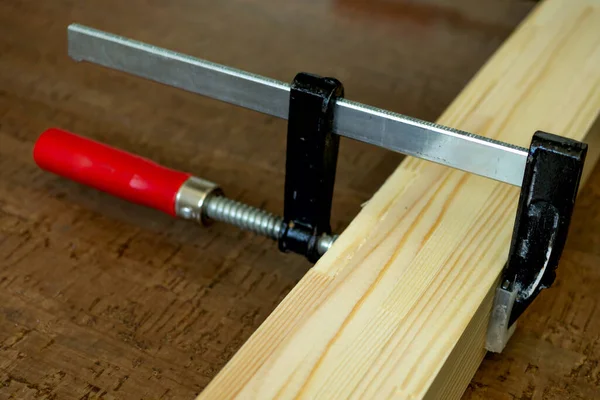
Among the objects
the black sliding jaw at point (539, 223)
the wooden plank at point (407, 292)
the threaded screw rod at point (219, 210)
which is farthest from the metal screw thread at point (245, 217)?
the black sliding jaw at point (539, 223)

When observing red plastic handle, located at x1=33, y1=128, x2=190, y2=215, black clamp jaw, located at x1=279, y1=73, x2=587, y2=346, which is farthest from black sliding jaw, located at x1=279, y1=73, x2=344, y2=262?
red plastic handle, located at x1=33, y1=128, x2=190, y2=215

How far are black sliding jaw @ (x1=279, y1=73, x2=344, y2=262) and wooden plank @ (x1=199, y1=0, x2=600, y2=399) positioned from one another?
0.05m

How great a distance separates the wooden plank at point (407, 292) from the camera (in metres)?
0.57

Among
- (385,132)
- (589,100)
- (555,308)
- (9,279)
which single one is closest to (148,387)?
(9,279)

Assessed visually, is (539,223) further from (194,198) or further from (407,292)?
(194,198)

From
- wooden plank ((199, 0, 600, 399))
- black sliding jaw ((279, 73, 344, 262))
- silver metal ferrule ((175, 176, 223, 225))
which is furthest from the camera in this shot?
silver metal ferrule ((175, 176, 223, 225))

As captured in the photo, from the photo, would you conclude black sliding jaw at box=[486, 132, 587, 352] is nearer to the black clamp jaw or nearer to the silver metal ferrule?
the black clamp jaw

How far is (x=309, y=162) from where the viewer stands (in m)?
0.74

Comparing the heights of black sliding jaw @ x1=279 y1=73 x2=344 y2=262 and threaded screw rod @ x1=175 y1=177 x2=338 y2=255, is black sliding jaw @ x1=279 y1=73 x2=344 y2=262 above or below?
above

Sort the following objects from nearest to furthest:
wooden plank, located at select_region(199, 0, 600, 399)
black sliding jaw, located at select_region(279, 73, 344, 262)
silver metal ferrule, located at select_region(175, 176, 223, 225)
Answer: wooden plank, located at select_region(199, 0, 600, 399)
black sliding jaw, located at select_region(279, 73, 344, 262)
silver metal ferrule, located at select_region(175, 176, 223, 225)

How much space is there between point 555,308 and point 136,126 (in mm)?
571

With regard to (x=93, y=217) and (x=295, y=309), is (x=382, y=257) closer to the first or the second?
(x=295, y=309)

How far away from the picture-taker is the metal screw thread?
0.80 meters

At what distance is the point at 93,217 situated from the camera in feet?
2.87
